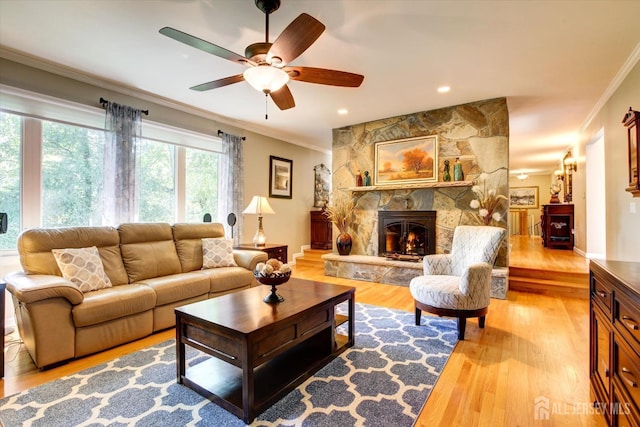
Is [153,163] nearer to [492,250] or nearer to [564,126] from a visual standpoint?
[492,250]

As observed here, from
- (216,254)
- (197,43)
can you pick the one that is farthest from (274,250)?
(197,43)

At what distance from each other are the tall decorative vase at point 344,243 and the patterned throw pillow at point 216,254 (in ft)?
6.71

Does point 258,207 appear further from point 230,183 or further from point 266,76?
point 266,76

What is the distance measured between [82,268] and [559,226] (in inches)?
348

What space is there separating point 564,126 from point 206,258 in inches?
255

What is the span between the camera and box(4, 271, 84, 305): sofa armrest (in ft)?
7.14

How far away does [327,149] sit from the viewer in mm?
7629

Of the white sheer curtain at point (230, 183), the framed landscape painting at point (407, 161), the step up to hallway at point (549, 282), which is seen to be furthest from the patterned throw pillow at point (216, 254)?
the step up to hallway at point (549, 282)

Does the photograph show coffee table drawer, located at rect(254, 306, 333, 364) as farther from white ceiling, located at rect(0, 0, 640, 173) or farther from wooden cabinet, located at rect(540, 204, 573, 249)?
wooden cabinet, located at rect(540, 204, 573, 249)

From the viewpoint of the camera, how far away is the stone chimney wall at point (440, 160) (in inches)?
170

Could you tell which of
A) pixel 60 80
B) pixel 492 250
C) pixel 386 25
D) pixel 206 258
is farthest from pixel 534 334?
pixel 60 80

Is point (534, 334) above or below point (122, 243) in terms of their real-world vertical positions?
below

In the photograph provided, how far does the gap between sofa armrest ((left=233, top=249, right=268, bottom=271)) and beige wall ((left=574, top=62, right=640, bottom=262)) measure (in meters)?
4.07

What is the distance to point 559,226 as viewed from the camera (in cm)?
715
